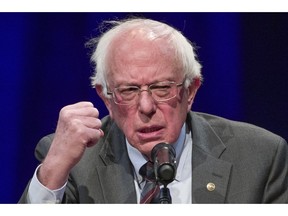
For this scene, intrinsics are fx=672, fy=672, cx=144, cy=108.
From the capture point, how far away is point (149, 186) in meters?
2.33

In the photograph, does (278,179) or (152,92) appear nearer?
(152,92)

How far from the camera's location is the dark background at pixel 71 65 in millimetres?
2914

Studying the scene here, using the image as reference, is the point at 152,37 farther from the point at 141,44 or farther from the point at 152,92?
the point at 152,92

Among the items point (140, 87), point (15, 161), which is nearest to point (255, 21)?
point (140, 87)

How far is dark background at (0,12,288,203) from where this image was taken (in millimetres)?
2914

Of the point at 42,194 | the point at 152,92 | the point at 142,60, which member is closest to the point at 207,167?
the point at 152,92

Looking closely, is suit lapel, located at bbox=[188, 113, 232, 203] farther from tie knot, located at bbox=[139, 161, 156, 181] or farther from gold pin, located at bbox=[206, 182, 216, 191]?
tie knot, located at bbox=[139, 161, 156, 181]

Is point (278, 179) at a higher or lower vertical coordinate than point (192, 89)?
lower

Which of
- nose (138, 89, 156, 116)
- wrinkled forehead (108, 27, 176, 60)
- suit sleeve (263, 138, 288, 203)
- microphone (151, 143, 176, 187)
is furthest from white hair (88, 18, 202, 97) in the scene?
microphone (151, 143, 176, 187)

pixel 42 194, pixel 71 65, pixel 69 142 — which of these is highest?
pixel 71 65

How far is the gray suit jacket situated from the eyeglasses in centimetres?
26

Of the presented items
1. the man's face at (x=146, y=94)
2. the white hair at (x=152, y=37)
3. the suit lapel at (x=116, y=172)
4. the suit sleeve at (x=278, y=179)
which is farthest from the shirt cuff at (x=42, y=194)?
the suit sleeve at (x=278, y=179)

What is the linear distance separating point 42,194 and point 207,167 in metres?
0.62
